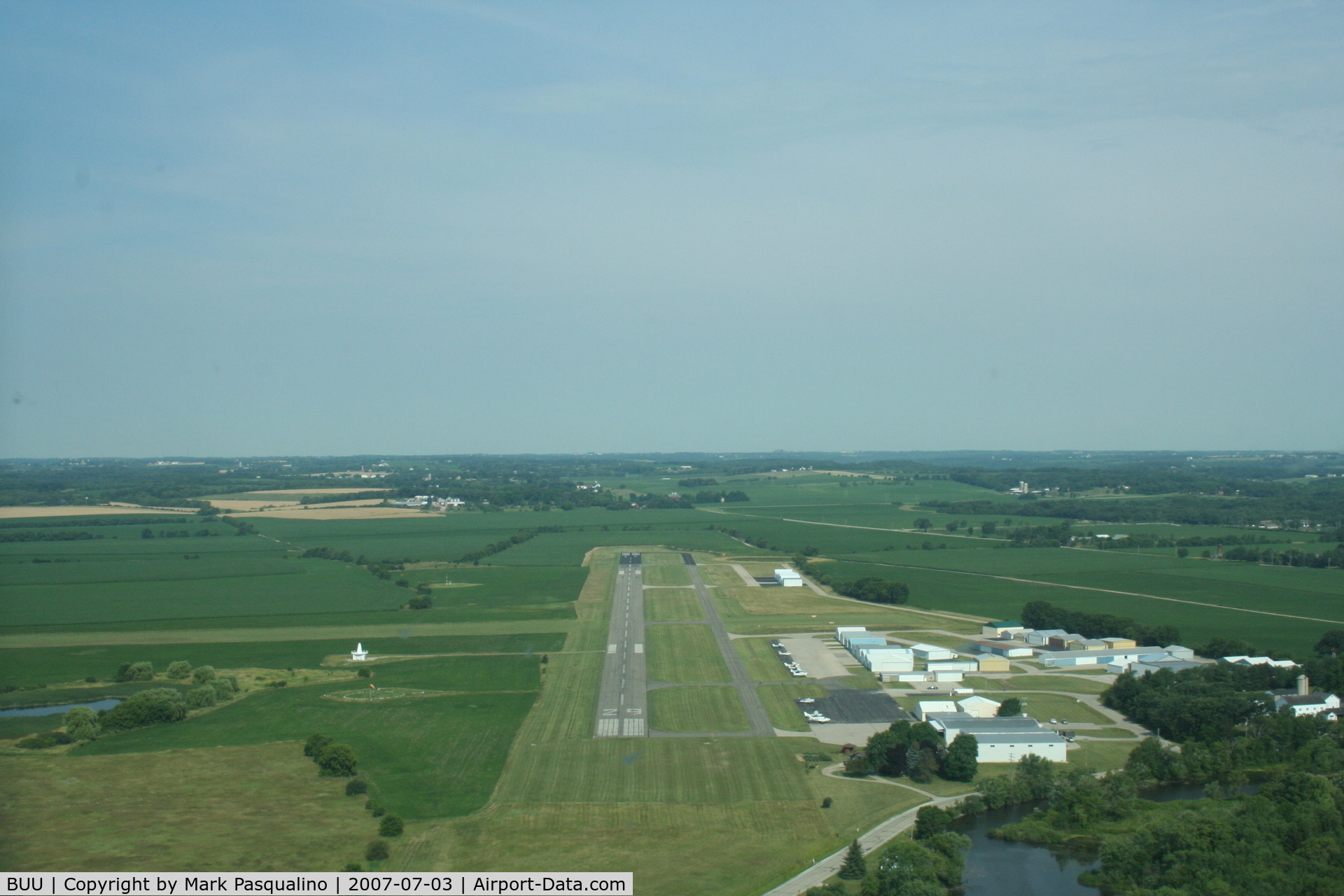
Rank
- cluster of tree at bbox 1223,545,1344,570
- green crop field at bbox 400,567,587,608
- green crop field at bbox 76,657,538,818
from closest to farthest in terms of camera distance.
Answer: green crop field at bbox 76,657,538,818
green crop field at bbox 400,567,587,608
cluster of tree at bbox 1223,545,1344,570

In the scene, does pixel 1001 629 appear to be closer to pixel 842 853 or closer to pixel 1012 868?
pixel 1012 868

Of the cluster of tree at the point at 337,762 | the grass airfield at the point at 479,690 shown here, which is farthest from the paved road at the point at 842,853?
the cluster of tree at the point at 337,762

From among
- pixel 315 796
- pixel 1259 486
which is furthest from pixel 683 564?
pixel 1259 486

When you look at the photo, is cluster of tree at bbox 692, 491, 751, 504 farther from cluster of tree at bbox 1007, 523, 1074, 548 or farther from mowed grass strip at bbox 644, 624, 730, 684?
mowed grass strip at bbox 644, 624, 730, 684

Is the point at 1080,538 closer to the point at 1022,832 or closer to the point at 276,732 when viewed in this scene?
the point at 1022,832

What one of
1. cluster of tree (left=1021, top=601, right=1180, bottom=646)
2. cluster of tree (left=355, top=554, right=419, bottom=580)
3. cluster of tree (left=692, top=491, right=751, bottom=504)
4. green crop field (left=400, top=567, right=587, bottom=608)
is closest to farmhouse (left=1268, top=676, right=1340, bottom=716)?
cluster of tree (left=1021, top=601, right=1180, bottom=646)
